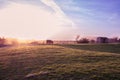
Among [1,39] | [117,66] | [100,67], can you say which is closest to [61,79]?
[100,67]

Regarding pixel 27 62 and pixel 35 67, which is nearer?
pixel 35 67

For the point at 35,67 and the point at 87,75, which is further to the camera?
the point at 35,67

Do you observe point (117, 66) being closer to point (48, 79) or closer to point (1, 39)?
point (48, 79)

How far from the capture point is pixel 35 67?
2394 cm

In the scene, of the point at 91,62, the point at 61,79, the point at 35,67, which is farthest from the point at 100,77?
the point at 35,67

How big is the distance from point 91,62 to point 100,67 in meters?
2.95

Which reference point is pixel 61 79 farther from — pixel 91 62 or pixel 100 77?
pixel 91 62

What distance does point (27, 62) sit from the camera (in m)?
27.0

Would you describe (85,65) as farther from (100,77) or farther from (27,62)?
(27,62)

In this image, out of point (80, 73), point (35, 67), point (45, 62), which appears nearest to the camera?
point (80, 73)

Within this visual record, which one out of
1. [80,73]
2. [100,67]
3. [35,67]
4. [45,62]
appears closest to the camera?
[80,73]

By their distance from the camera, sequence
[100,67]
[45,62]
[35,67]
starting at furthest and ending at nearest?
[45,62], [35,67], [100,67]

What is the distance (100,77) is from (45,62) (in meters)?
8.60

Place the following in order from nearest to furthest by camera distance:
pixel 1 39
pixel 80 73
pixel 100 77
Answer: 1. pixel 100 77
2. pixel 80 73
3. pixel 1 39
